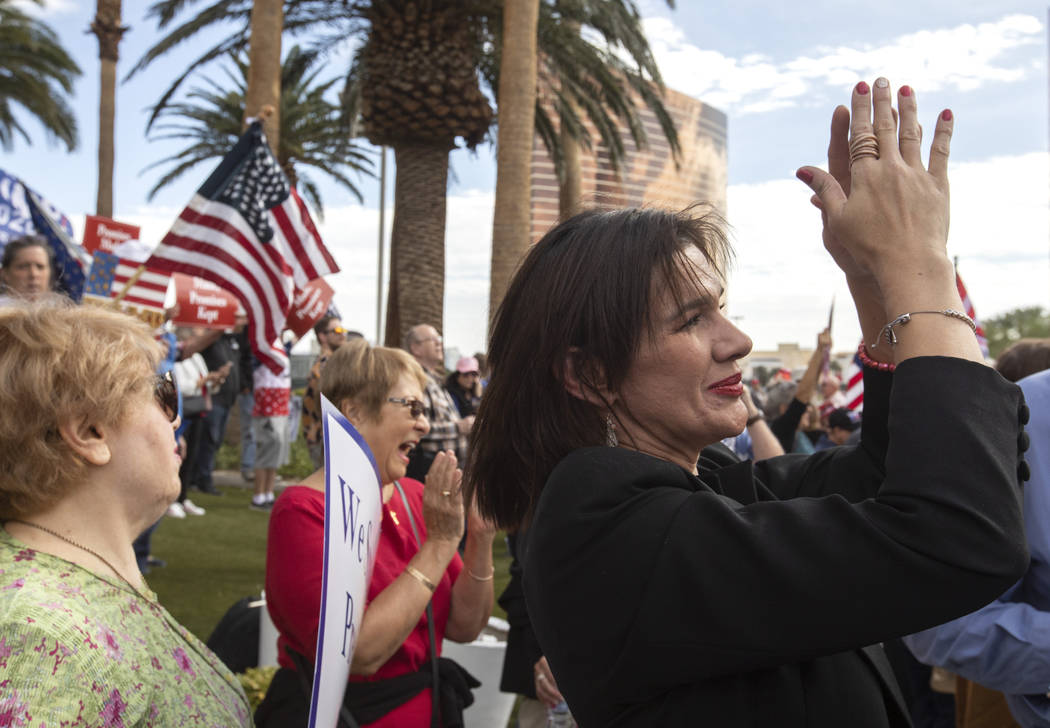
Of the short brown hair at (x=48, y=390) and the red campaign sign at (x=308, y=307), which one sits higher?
the short brown hair at (x=48, y=390)

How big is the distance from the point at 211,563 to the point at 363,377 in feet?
18.3

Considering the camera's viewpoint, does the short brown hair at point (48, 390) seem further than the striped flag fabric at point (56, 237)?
No

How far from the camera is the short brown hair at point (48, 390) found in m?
1.73

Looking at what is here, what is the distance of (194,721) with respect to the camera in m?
1.76

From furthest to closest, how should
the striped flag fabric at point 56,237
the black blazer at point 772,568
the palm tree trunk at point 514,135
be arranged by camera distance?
the palm tree trunk at point 514,135
the striped flag fabric at point 56,237
the black blazer at point 772,568

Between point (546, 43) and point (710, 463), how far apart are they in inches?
471

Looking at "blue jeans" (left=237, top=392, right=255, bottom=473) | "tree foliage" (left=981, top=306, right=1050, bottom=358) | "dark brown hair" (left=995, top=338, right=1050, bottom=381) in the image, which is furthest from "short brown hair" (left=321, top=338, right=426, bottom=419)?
"tree foliage" (left=981, top=306, right=1050, bottom=358)

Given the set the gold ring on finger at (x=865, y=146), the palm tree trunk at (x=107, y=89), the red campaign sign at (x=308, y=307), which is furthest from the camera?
the palm tree trunk at (x=107, y=89)

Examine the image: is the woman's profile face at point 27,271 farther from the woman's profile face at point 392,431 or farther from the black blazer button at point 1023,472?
the black blazer button at point 1023,472

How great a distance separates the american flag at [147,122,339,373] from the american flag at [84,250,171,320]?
1.08 m

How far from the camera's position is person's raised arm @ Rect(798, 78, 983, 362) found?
4.01 feet

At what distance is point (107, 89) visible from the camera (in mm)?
14836

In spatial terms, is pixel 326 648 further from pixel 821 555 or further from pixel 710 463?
pixel 821 555

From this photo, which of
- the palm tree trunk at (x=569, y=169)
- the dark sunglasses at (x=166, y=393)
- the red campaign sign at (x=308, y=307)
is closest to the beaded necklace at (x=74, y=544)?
the dark sunglasses at (x=166, y=393)
